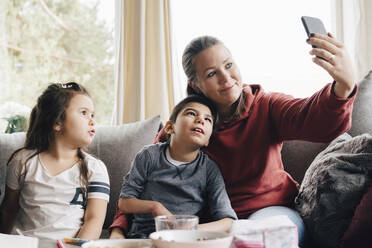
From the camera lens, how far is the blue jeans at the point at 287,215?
53.7 inches

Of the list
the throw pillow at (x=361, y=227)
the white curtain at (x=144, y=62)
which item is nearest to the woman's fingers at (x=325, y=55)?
the throw pillow at (x=361, y=227)

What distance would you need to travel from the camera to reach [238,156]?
5.19 feet

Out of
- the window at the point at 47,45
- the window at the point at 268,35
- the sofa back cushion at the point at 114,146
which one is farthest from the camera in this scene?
the window at the point at 47,45

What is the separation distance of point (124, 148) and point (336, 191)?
1102 mm

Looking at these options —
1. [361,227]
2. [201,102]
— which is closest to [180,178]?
[201,102]

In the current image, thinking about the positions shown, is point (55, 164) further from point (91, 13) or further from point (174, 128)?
point (91, 13)

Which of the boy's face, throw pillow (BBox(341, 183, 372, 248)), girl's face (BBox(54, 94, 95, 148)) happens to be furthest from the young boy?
throw pillow (BBox(341, 183, 372, 248))

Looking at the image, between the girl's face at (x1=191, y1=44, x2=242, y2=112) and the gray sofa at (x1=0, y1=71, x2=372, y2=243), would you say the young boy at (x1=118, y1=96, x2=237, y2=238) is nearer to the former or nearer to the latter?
the girl's face at (x1=191, y1=44, x2=242, y2=112)

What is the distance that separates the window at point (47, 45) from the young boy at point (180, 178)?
7.45ft

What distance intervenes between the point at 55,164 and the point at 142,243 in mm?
966

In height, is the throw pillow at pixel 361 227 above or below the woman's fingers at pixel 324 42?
below

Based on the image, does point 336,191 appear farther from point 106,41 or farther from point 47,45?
point 47,45

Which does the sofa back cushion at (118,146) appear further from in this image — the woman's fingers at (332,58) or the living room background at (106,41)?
the woman's fingers at (332,58)

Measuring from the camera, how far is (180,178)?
1.53m
